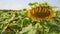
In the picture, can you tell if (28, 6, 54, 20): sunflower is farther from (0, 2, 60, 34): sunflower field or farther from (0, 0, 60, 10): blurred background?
(0, 0, 60, 10): blurred background

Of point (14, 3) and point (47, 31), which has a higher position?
point (14, 3)

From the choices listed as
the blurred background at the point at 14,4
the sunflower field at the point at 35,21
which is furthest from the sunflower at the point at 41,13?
the blurred background at the point at 14,4

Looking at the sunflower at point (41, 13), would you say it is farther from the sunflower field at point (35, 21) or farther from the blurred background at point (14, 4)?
the blurred background at point (14, 4)

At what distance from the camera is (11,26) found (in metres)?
0.91

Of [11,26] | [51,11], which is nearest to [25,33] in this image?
[11,26]

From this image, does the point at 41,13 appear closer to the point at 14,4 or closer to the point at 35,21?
the point at 35,21

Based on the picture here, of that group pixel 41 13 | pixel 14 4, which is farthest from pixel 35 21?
pixel 14 4

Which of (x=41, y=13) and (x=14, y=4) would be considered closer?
(x=41, y=13)

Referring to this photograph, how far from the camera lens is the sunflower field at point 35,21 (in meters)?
0.87

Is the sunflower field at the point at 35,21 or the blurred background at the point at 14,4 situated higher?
the blurred background at the point at 14,4

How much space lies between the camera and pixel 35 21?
898 mm

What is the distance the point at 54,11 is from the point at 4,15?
0.34m

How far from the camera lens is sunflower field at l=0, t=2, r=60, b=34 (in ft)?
2.87

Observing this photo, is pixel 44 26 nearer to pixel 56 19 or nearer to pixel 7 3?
pixel 56 19
